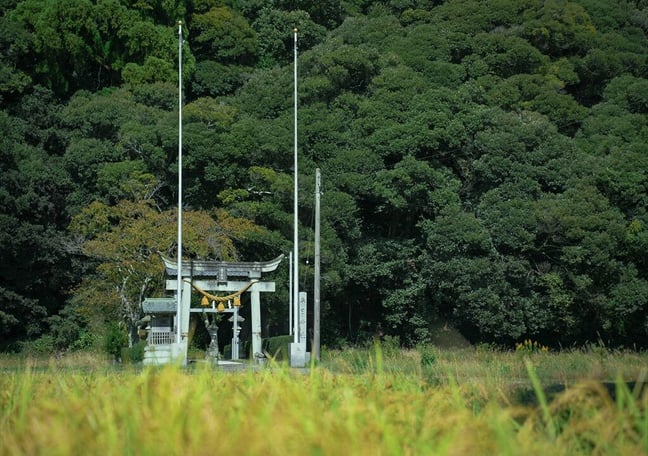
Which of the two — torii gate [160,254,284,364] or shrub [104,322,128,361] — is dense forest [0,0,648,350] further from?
torii gate [160,254,284,364]

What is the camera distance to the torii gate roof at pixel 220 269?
103 feet

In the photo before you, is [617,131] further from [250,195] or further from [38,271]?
[38,271]

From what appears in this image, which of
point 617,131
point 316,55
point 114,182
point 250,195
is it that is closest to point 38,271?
point 114,182

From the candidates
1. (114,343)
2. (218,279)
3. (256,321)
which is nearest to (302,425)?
(218,279)

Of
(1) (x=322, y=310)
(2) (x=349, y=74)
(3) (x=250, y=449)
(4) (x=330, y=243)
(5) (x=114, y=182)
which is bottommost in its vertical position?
(3) (x=250, y=449)

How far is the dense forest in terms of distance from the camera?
137 ft

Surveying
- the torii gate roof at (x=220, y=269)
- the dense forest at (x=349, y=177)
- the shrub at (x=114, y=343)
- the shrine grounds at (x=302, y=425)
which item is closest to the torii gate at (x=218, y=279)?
the torii gate roof at (x=220, y=269)

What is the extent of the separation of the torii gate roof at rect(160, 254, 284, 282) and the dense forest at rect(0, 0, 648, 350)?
26.3ft

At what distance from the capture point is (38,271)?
143 ft

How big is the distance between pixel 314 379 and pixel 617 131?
41.3 meters

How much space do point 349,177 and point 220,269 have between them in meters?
13.9

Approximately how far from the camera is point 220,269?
31703 millimetres

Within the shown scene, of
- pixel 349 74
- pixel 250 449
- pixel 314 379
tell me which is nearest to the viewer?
pixel 250 449

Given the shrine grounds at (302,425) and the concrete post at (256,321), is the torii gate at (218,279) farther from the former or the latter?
the shrine grounds at (302,425)
